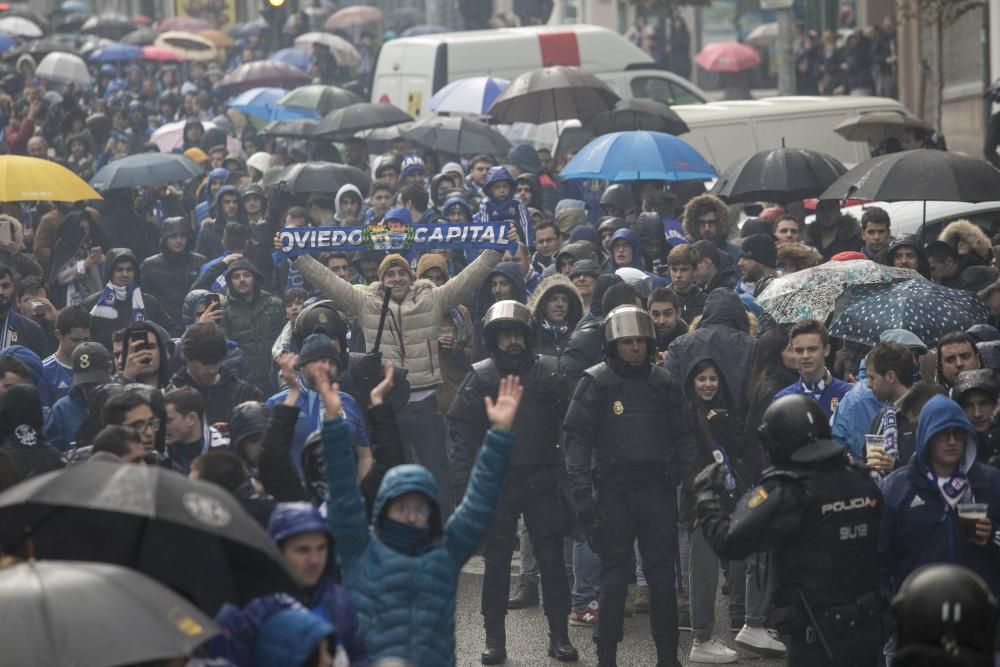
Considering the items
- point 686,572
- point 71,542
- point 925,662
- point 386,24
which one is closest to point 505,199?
point 686,572

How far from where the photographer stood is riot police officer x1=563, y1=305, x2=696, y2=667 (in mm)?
8758

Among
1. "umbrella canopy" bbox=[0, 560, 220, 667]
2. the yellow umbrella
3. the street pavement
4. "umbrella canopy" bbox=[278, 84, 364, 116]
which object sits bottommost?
the street pavement

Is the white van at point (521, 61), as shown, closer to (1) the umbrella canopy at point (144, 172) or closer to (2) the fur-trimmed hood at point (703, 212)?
(1) the umbrella canopy at point (144, 172)

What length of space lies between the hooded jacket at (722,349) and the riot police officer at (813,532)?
2968mm

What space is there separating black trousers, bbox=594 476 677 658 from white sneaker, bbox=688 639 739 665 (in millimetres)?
415

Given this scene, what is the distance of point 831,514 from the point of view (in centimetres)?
655

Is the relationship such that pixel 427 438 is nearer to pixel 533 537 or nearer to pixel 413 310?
pixel 413 310

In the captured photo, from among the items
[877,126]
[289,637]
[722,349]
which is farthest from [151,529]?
[877,126]

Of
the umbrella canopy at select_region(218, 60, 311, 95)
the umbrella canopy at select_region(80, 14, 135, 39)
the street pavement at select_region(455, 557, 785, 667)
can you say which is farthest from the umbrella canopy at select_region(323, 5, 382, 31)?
the street pavement at select_region(455, 557, 785, 667)

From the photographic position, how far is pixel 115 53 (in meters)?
32.2

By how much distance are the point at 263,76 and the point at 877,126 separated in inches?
437

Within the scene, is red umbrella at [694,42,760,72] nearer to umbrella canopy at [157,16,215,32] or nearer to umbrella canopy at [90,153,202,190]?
umbrella canopy at [157,16,215,32]

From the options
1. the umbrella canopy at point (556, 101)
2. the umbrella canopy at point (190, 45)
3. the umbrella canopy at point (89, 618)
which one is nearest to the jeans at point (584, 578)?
the umbrella canopy at point (89, 618)

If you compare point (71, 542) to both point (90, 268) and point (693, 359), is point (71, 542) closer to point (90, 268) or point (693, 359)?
point (693, 359)
